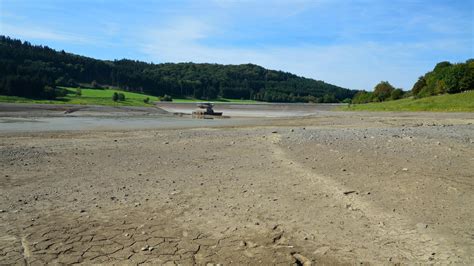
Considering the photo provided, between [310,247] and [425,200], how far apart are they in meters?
3.11

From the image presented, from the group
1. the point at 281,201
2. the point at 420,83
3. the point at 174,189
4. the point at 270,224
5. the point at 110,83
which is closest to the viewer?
the point at 270,224

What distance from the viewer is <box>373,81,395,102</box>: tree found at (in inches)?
3606

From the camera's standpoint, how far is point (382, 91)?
9419cm

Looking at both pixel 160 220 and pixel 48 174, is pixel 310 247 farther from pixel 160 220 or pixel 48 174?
pixel 48 174

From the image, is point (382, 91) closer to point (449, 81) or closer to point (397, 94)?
point (397, 94)

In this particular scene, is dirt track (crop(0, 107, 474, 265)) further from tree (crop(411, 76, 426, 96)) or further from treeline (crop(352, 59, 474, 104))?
tree (crop(411, 76, 426, 96))

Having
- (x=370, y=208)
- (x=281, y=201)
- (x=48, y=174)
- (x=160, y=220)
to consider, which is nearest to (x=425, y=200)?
(x=370, y=208)

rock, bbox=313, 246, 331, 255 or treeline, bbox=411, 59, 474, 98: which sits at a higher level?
treeline, bbox=411, 59, 474, 98

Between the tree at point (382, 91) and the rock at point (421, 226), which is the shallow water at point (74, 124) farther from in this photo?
the tree at point (382, 91)

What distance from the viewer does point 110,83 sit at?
6304 inches

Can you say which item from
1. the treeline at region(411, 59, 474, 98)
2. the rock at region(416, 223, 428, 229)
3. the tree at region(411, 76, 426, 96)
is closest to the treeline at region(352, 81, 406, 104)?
the tree at region(411, 76, 426, 96)

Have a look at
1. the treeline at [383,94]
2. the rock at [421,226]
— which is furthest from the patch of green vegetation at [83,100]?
the rock at [421,226]

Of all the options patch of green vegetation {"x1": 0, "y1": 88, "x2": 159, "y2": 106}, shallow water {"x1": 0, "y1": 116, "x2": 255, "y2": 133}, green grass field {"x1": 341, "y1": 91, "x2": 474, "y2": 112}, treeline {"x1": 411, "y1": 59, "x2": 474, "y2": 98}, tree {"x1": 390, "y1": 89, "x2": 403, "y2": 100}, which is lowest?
shallow water {"x1": 0, "y1": 116, "x2": 255, "y2": 133}

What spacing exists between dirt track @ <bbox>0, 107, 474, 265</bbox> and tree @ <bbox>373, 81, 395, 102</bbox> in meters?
83.5
